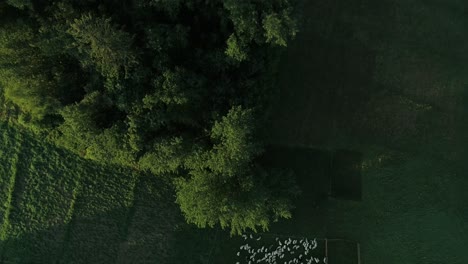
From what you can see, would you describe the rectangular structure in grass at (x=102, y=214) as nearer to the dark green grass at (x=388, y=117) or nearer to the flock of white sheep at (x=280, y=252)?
the flock of white sheep at (x=280, y=252)

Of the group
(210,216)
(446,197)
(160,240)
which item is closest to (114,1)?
(210,216)

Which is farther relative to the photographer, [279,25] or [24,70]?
[24,70]

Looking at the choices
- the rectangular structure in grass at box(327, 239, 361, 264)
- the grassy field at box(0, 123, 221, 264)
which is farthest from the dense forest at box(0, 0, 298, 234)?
the rectangular structure in grass at box(327, 239, 361, 264)

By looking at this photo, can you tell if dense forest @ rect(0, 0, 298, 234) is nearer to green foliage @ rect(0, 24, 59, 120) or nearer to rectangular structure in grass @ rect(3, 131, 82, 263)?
green foliage @ rect(0, 24, 59, 120)

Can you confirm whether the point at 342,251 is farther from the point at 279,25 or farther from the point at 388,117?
the point at 279,25

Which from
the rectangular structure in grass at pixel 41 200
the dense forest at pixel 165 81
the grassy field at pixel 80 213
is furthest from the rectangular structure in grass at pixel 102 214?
the dense forest at pixel 165 81

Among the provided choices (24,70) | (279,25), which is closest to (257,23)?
(279,25)

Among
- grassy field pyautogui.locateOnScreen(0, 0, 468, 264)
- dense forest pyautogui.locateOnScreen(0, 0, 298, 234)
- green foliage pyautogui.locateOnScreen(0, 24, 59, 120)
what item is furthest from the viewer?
grassy field pyautogui.locateOnScreen(0, 0, 468, 264)

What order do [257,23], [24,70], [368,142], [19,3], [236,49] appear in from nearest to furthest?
1. [19,3]
2. [24,70]
3. [257,23]
4. [236,49]
5. [368,142]
